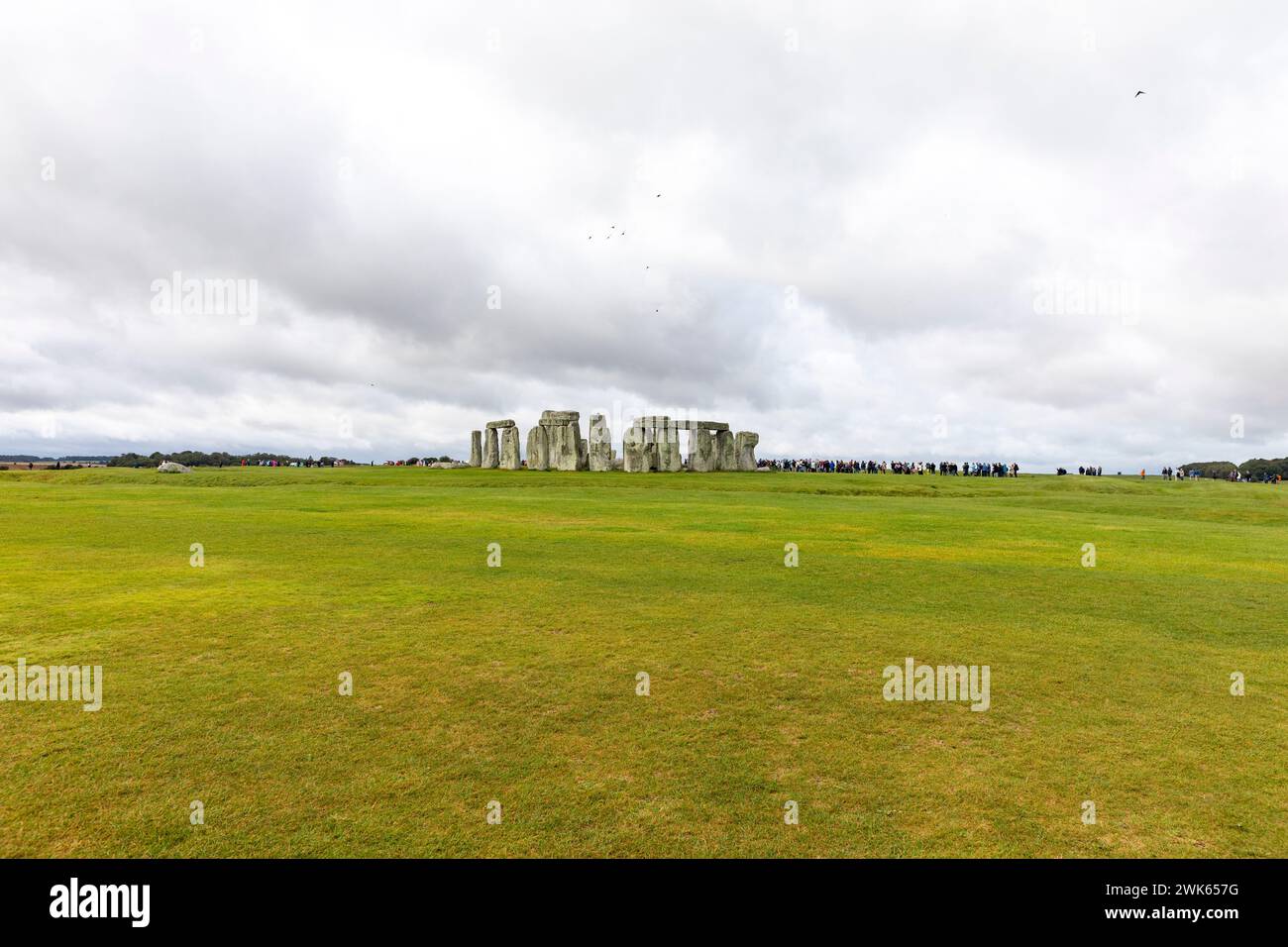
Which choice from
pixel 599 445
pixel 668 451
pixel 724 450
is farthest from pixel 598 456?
pixel 724 450

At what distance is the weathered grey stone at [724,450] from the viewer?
6569 centimetres

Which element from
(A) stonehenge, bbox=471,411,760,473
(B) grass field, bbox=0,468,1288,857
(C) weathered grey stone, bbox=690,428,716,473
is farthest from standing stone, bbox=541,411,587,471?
(B) grass field, bbox=0,468,1288,857

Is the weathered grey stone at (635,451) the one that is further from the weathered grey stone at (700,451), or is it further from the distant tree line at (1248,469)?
the distant tree line at (1248,469)

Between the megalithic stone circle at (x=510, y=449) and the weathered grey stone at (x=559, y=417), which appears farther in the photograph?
the megalithic stone circle at (x=510, y=449)

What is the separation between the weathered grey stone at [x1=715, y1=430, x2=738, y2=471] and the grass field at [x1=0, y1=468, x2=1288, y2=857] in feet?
164

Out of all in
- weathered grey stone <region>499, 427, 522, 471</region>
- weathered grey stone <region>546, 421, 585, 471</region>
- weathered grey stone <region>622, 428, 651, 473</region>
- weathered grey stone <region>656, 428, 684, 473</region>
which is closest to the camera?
weathered grey stone <region>546, 421, 585, 471</region>

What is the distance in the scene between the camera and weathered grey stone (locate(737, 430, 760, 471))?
67938mm

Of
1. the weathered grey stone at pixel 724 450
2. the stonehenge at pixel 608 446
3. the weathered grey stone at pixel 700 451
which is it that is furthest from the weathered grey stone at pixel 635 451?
the weathered grey stone at pixel 724 450

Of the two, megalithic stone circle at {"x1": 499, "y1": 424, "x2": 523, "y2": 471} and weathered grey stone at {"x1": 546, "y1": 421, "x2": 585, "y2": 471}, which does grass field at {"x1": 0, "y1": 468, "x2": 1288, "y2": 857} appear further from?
megalithic stone circle at {"x1": 499, "y1": 424, "x2": 523, "y2": 471}

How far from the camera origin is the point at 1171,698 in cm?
661

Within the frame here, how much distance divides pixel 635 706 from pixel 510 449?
59704 mm

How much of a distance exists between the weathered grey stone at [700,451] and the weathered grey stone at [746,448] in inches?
180

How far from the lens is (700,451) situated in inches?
2527
